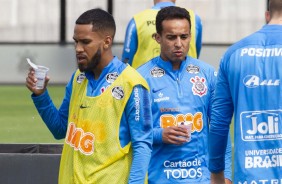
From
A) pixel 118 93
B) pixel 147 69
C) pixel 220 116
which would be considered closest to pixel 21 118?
pixel 147 69

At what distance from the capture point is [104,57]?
630 cm

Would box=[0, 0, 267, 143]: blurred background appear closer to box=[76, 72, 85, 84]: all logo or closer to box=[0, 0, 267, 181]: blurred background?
box=[0, 0, 267, 181]: blurred background

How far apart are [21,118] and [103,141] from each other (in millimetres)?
9593

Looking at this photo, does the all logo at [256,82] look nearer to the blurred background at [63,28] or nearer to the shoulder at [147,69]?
the shoulder at [147,69]

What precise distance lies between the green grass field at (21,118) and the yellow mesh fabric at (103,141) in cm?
639

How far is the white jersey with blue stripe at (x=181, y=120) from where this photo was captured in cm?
719

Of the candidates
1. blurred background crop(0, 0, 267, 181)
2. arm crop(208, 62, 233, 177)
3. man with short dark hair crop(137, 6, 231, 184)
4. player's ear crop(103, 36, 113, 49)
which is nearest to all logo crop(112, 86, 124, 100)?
player's ear crop(103, 36, 113, 49)

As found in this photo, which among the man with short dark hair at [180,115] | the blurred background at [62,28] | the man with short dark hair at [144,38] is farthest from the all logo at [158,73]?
the blurred background at [62,28]

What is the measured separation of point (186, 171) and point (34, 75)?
132 cm

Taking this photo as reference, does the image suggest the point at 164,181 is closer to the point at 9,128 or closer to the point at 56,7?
the point at 9,128

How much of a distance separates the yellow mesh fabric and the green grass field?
639 centimetres

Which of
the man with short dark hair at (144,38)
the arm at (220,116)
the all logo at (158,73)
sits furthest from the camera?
the man with short dark hair at (144,38)

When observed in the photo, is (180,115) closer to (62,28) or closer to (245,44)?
(245,44)

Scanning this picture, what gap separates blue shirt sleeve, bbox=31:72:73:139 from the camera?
6566mm
